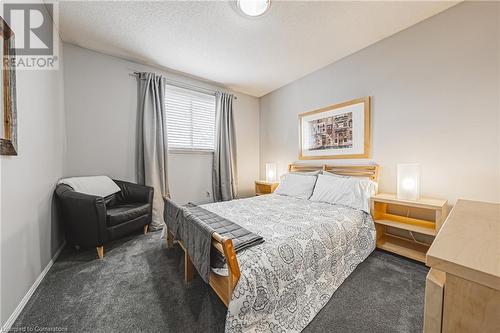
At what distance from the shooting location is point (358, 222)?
1.93 m

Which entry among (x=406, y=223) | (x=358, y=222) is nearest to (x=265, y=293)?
(x=358, y=222)

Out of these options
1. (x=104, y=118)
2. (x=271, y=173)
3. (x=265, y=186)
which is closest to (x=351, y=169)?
(x=271, y=173)

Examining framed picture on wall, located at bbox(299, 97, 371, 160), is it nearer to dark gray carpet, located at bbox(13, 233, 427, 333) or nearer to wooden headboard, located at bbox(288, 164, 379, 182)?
wooden headboard, located at bbox(288, 164, 379, 182)

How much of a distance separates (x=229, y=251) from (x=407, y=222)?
2.22 metres

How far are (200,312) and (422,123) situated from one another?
2945 millimetres

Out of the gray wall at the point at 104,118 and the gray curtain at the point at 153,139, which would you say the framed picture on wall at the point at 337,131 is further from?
the gray curtain at the point at 153,139

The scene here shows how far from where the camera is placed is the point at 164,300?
1.44 meters

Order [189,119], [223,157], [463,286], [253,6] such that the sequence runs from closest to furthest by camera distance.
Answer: [463,286] → [253,6] → [189,119] → [223,157]

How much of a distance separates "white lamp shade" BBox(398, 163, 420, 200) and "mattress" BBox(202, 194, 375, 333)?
1.54 feet

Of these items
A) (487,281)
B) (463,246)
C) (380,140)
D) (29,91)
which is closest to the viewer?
(487,281)

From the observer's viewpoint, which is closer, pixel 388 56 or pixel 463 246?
pixel 463 246

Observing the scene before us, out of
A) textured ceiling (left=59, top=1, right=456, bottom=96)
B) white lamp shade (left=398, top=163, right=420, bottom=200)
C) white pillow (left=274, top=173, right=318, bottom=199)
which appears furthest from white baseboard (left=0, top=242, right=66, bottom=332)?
white lamp shade (left=398, top=163, right=420, bottom=200)

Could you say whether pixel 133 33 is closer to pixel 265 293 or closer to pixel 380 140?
pixel 265 293

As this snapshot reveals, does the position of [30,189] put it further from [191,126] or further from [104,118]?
[191,126]
